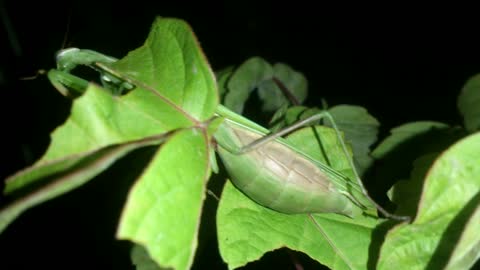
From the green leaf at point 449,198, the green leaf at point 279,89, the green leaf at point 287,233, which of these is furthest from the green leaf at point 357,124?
the green leaf at point 449,198

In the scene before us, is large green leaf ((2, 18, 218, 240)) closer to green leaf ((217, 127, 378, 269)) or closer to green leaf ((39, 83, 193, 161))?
green leaf ((39, 83, 193, 161))

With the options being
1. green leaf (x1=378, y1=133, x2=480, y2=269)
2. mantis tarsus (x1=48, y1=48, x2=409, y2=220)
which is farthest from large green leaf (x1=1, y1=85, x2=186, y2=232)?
green leaf (x1=378, y1=133, x2=480, y2=269)

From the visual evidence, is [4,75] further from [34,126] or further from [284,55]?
[284,55]

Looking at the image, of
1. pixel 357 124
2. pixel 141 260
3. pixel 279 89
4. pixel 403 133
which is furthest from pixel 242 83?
pixel 141 260

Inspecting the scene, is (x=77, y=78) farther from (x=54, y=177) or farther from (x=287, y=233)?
(x=287, y=233)

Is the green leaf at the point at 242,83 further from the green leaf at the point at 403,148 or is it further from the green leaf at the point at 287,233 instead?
the green leaf at the point at 287,233
